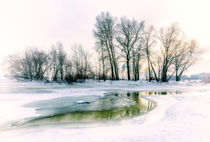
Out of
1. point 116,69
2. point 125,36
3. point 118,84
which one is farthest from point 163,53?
point 118,84

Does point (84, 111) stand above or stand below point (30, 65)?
below

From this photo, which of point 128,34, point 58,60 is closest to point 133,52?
point 128,34

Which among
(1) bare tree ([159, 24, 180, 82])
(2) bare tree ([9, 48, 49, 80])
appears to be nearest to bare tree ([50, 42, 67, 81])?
(2) bare tree ([9, 48, 49, 80])

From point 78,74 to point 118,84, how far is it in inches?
363

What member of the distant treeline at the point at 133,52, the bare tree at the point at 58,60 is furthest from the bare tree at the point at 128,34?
the bare tree at the point at 58,60

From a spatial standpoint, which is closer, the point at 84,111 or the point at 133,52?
the point at 84,111

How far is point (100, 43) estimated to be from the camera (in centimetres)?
2831

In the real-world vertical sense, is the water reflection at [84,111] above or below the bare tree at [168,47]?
below

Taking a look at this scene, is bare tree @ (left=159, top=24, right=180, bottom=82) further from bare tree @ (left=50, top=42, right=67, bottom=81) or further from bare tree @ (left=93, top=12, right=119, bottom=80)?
bare tree @ (left=50, top=42, right=67, bottom=81)

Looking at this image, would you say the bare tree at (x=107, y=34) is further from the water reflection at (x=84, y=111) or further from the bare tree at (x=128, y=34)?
the water reflection at (x=84, y=111)

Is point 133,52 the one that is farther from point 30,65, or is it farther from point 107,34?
point 30,65

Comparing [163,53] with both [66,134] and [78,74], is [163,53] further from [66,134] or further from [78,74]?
[66,134]

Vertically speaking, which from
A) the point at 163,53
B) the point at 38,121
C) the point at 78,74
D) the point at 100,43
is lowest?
the point at 38,121

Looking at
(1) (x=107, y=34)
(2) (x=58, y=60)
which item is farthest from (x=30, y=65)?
(1) (x=107, y=34)
